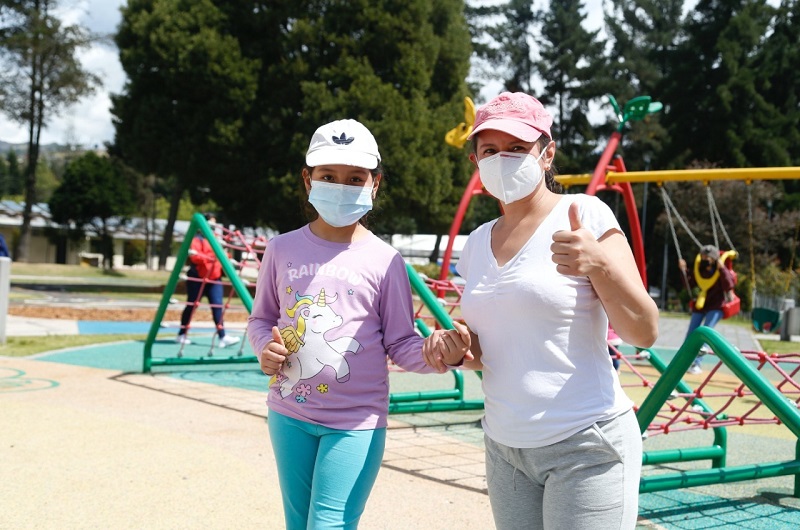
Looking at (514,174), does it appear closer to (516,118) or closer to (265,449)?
(516,118)

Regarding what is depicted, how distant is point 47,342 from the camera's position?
35.0 ft

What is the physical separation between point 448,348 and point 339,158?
0.74 metres

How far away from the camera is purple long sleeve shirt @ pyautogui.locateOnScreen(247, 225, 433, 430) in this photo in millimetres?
2381

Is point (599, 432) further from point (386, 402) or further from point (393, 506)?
point (393, 506)

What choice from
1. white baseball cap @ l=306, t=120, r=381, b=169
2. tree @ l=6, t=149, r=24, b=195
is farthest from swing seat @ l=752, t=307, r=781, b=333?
tree @ l=6, t=149, r=24, b=195

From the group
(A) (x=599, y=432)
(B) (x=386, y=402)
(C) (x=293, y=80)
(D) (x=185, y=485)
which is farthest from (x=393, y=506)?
(C) (x=293, y=80)

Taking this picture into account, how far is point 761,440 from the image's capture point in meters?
6.37

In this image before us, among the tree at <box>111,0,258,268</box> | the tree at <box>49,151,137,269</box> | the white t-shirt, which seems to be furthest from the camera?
the tree at <box>49,151,137,269</box>

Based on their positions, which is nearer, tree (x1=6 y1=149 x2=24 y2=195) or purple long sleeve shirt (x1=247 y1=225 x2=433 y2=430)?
purple long sleeve shirt (x1=247 y1=225 x2=433 y2=430)

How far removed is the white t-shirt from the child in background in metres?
0.48

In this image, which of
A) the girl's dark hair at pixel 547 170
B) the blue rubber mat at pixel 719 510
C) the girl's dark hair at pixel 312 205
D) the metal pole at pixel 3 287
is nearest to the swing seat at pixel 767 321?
the blue rubber mat at pixel 719 510

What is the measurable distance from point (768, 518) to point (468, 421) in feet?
9.55

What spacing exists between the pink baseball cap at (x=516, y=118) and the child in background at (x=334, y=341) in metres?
0.55

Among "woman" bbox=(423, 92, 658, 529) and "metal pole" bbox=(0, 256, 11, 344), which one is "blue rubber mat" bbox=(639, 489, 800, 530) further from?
"metal pole" bbox=(0, 256, 11, 344)
